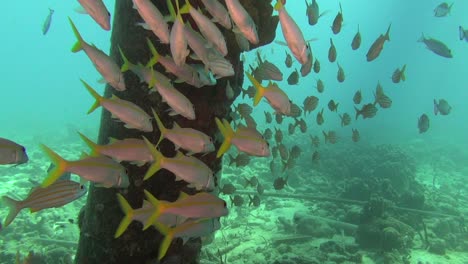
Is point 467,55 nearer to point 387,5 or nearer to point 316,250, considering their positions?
point 387,5

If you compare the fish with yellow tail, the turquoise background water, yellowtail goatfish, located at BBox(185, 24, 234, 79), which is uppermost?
the turquoise background water

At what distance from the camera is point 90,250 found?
4.16 m

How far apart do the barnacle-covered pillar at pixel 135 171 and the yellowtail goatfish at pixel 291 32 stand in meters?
1.44

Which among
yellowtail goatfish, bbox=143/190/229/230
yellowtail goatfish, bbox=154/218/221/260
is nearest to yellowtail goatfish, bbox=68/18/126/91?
yellowtail goatfish, bbox=143/190/229/230

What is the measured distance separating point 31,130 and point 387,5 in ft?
199

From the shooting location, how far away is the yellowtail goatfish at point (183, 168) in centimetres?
287

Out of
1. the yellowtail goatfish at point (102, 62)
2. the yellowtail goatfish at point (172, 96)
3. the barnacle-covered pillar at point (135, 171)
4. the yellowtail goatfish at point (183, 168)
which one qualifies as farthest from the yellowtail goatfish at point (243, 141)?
the barnacle-covered pillar at point (135, 171)

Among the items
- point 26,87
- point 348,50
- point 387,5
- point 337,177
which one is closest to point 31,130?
point 337,177

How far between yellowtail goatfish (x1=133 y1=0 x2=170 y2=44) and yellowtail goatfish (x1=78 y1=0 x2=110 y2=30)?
28 centimetres

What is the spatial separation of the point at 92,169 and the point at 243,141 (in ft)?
4.16

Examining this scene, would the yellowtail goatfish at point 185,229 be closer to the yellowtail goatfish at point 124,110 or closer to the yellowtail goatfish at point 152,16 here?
the yellowtail goatfish at point 124,110

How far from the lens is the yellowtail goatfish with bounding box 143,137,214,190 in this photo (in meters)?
2.87

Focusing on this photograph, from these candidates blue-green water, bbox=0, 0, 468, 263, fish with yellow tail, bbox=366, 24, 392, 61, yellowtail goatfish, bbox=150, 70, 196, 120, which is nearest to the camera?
yellowtail goatfish, bbox=150, 70, 196, 120

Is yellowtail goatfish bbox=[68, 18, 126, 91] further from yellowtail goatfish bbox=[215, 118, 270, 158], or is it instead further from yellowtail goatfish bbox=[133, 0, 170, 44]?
yellowtail goatfish bbox=[215, 118, 270, 158]
